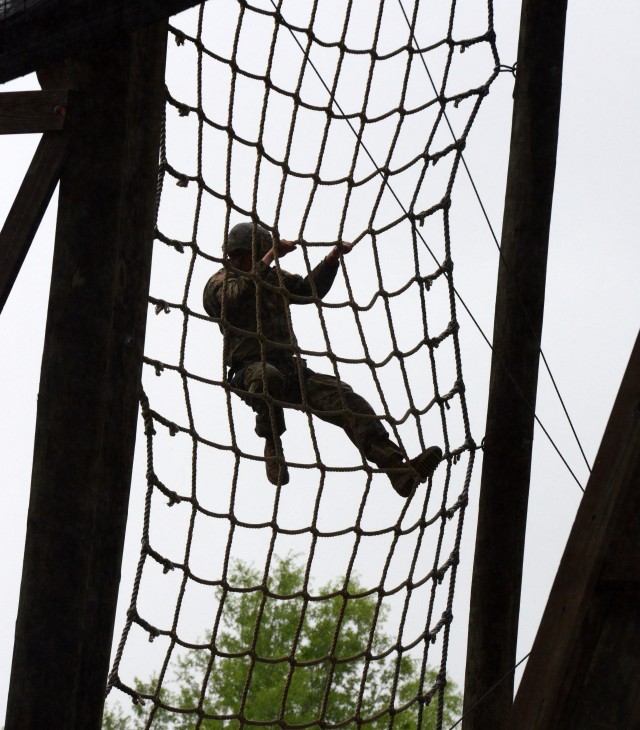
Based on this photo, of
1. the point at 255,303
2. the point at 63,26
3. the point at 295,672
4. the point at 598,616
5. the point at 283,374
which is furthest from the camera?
the point at 295,672

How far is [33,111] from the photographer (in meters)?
2.05

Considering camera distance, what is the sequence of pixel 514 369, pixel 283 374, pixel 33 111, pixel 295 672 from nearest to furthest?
pixel 33 111, pixel 514 369, pixel 283 374, pixel 295 672

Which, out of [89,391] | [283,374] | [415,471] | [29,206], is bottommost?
[89,391]

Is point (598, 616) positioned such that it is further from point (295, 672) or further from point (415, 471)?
point (295, 672)

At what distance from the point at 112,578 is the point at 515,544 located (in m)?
1.50

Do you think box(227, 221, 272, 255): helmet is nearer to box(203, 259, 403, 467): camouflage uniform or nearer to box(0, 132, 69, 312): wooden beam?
box(203, 259, 403, 467): camouflage uniform

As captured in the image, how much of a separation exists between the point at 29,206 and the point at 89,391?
0.31 metres

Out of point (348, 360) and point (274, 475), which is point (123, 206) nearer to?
point (348, 360)

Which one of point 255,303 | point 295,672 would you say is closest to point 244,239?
point 255,303

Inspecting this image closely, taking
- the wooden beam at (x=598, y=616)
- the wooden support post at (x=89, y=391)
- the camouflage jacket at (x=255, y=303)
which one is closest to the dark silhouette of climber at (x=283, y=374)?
the camouflage jacket at (x=255, y=303)

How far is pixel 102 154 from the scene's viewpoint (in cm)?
202

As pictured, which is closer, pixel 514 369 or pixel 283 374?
pixel 514 369

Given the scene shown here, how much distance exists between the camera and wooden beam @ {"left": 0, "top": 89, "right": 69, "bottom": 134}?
2033 millimetres

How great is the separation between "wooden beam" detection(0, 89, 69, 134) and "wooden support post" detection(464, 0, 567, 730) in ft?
5.27
